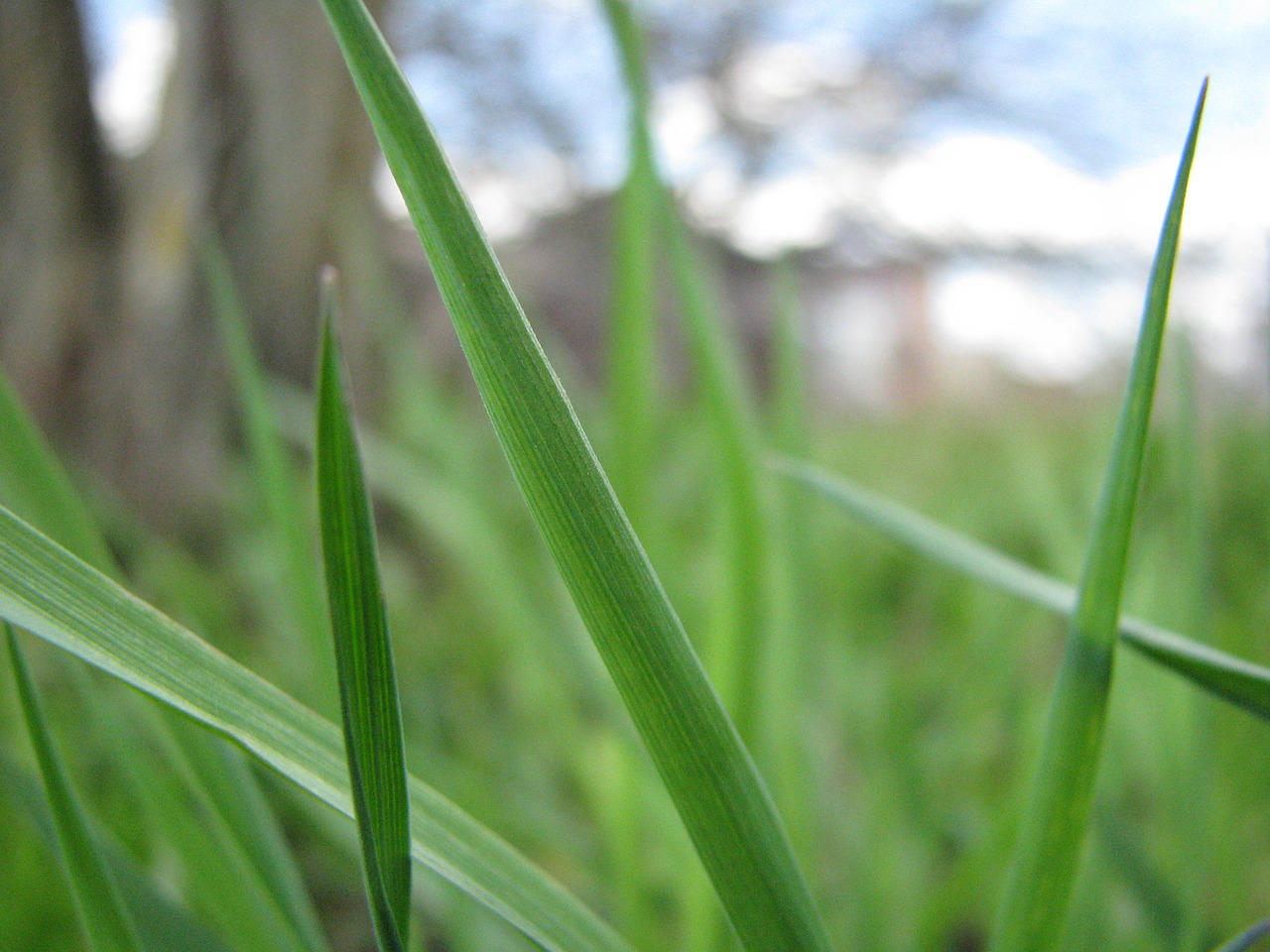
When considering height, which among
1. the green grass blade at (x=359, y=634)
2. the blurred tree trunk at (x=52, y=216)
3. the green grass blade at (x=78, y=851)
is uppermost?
the blurred tree trunk at (x=52, y=216)

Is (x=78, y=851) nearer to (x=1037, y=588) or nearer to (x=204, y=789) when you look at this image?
(x=204, y=789)

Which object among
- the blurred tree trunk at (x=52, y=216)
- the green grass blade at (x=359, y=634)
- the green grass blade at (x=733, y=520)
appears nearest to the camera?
the green grass blade at (x=359, y=634)

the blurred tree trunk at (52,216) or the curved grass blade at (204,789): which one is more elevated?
the blurred tree trunk at (52,216)

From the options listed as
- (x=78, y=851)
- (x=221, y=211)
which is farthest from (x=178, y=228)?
(x=78, y=851)

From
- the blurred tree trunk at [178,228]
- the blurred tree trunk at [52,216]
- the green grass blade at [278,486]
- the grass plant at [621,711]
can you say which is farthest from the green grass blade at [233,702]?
the blurred tree trunk at [52,216]

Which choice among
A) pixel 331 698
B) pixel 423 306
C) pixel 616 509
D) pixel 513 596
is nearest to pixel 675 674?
pixel 616 509

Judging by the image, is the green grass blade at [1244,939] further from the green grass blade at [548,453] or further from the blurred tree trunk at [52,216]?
the blurred tree trunk at [52,216]
